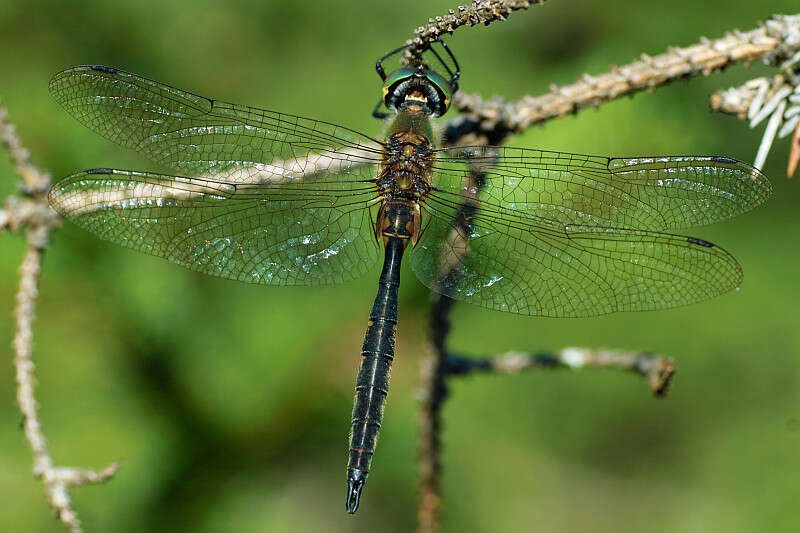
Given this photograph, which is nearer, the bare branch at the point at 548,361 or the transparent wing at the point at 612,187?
the transparent wing at the point at 612,187

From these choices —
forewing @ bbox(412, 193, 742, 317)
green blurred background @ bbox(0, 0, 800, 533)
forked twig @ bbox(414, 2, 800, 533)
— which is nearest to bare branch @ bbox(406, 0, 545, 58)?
forked twig @ bbox(414, 2, 800, 533)

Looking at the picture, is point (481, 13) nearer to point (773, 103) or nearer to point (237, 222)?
point (773, 103)

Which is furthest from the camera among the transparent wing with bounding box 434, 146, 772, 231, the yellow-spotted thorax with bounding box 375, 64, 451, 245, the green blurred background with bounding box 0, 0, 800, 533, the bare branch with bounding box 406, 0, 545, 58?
the green blurred background with bounding box 0, 0, 800, 533

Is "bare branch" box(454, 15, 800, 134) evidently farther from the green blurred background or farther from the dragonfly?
the green blurred background

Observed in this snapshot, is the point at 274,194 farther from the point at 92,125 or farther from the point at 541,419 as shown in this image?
the point at 541,419

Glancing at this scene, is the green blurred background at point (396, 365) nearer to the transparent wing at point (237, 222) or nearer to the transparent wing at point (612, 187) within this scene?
the transparent wing at point (612, 187)

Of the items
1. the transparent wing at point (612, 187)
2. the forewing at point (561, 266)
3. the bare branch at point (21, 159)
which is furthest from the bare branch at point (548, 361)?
the bare branch at point (21, 159)

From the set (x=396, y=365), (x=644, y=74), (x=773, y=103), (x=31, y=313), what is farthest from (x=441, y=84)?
(x=396, y=365)
